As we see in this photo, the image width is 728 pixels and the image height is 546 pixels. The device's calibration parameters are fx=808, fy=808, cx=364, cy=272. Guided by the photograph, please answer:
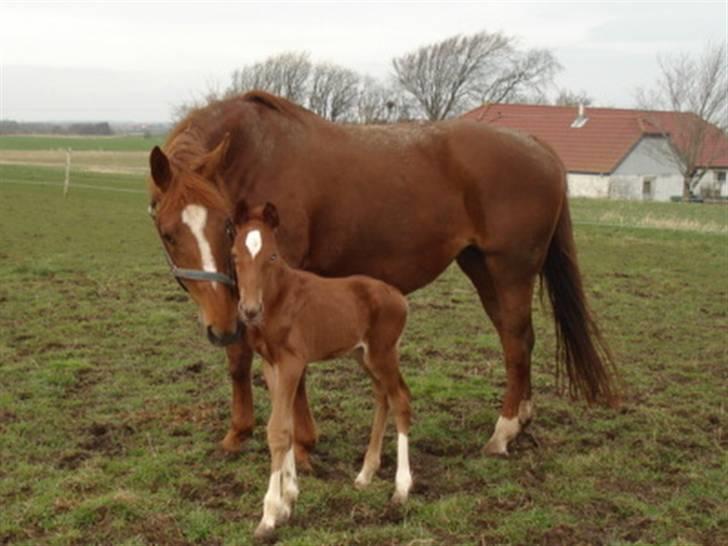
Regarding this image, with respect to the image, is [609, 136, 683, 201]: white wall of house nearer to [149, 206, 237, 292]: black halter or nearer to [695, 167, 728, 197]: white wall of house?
[695, 167, 728, 197]: white wall of house

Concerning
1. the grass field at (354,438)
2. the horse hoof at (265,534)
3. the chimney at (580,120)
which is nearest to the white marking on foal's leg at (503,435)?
the grass field at (354,438)

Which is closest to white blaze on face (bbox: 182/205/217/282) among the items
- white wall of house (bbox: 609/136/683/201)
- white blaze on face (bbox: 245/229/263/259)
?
white blaze on face (bbox: 245/229/263/259)

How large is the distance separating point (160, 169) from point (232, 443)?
185 centimetres

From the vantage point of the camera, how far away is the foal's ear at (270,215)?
380cm

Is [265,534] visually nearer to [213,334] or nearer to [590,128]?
[213,334]

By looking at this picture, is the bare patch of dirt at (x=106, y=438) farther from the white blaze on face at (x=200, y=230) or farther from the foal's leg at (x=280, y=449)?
the white blaze on face at (x=200, y=230)

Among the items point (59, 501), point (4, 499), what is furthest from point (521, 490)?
point (4, 499)

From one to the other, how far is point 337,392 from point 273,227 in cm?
275

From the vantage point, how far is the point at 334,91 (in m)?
58.1

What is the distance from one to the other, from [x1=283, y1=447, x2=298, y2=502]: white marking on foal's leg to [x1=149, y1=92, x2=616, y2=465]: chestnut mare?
2.04 ft

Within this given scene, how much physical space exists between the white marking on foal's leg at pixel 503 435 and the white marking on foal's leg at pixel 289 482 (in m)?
1.52

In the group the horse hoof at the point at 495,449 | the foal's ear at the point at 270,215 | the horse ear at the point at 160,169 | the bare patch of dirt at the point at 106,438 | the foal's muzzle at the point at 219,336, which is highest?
the horse ear at the point at 160,169

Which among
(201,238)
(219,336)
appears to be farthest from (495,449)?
(201,238)

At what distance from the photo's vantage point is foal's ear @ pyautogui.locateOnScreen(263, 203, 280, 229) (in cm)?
380
